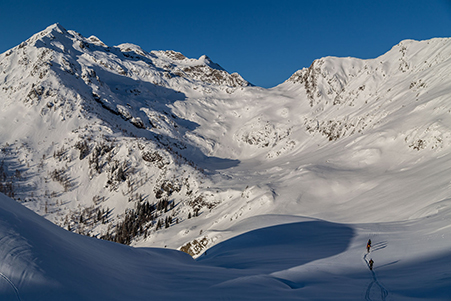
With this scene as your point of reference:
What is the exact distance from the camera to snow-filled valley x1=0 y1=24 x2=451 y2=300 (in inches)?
471

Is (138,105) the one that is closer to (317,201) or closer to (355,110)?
(355,110)

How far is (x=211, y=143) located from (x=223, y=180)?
6050 centimetres

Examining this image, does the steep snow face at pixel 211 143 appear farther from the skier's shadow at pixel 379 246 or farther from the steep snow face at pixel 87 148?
the skier's shadow at pixel 379 246

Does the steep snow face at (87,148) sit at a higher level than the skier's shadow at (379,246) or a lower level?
higher

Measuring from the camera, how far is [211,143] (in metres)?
149

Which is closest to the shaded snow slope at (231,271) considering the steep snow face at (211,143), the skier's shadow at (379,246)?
the skier's shadow at (379,246)

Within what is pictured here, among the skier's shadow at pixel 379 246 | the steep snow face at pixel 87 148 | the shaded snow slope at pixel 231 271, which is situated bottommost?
the shaded snow slope at pixel 231 271

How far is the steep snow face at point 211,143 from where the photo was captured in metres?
51.6

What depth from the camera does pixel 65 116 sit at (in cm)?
12031

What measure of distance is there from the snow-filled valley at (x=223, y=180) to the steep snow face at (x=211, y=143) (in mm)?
613

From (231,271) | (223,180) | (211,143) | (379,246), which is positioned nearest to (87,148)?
(223,180)

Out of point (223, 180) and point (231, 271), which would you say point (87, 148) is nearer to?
point (223, 180)

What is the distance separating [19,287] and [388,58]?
140633 mm

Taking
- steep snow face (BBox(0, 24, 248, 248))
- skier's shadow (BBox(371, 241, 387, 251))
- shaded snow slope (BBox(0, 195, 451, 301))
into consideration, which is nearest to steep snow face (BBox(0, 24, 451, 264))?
steep snow face (BBox(0, 24, 248, 248))
